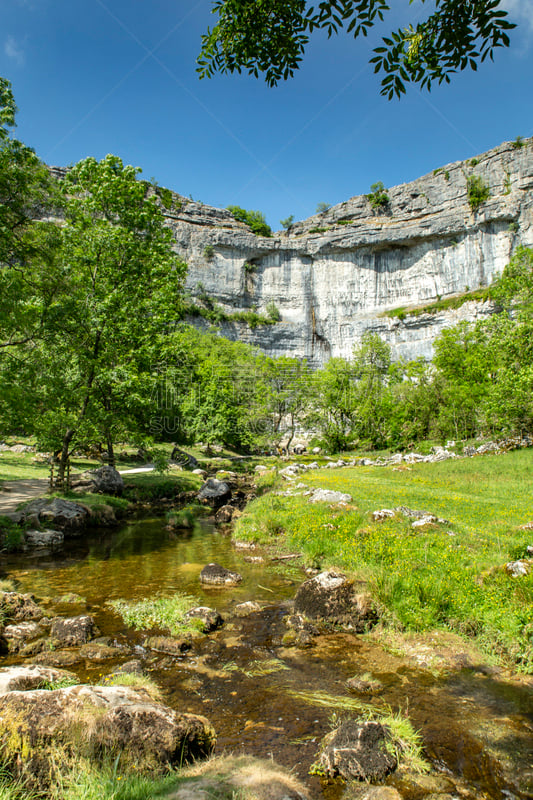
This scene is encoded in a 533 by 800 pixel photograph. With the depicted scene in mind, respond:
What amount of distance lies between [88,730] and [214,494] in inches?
750

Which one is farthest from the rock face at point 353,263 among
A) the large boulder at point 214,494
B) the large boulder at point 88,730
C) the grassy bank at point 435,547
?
the large boulder at point 88,730

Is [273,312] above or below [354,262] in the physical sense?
below

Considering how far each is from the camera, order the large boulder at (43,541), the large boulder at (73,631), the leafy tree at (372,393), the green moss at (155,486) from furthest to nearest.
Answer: the leafy tree at (372,393) < the green moss at (155,486) < the large boulder at (43,541) < the large boulder at (73,631)

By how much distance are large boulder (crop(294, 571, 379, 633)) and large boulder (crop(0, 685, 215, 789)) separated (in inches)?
155

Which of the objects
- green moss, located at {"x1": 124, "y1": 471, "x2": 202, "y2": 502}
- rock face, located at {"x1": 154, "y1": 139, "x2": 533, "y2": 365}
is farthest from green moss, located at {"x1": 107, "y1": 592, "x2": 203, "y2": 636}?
rock face, located at {"x1": 154, "y1": 139, "x2": 533, "y2": 365}

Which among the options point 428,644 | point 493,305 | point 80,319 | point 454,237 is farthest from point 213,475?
point 454,237

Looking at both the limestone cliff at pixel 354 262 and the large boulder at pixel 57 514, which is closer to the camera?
the large boulder at pixel 57 514

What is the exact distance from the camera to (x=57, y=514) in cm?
1499

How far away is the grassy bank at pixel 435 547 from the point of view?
270 inches

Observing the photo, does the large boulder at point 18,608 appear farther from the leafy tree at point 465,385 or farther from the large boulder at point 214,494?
the leafy tree at point 465,385

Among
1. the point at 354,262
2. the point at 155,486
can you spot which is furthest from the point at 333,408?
the point at 354,262

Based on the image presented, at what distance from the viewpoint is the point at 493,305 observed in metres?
62.0

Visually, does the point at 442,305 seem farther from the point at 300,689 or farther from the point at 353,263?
the point at 300,689

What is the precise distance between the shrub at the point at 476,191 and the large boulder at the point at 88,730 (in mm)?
77762
